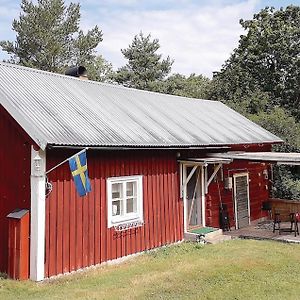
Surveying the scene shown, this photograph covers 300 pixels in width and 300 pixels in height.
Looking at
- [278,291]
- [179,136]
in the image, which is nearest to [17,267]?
[278,291]

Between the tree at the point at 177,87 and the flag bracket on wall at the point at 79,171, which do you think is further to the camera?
the tree at the point at 177,87

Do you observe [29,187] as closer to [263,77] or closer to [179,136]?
[179,136]

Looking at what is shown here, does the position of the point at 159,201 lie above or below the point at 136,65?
below

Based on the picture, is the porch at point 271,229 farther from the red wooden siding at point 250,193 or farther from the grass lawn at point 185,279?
the grass lawn at point 185,279

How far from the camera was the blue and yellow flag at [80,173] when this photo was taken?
8.11 meters

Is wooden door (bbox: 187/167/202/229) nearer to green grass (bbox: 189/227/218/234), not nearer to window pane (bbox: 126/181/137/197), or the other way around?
green grass (bbox: 189/227/218/234)

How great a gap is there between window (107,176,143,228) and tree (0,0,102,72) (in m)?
22.4

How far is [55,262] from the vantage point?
28.0 feet

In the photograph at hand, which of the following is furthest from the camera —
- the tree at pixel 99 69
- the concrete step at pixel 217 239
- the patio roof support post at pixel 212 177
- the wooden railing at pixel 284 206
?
the tree at pixel 99 69

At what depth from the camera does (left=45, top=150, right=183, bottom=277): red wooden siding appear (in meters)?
8.62

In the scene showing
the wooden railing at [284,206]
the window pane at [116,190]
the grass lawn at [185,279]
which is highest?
the window pane at [116,190]

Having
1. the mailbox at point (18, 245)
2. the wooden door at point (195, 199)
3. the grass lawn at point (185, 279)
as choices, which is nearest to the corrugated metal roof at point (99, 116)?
the wooden door at point (195, 199)

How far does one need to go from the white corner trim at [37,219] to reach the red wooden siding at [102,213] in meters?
0.18

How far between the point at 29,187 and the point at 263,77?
1155 inches
